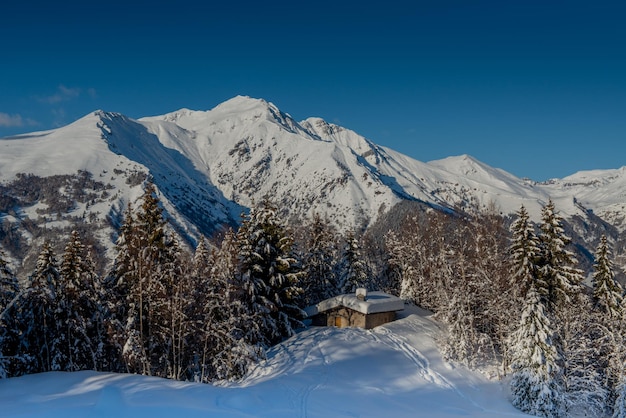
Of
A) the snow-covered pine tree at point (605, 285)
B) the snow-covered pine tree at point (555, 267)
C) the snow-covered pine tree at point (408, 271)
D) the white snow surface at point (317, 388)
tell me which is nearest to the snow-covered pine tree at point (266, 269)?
the white snow surface at point (317, 388)

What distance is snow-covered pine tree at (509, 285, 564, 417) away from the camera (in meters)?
26.5

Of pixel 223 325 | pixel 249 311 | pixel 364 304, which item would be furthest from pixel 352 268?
pixel 223 325

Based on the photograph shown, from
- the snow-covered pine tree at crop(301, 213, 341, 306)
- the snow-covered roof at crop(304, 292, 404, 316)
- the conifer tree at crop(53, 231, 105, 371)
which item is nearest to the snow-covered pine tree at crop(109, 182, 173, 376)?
the conifer tree at crop(53, 231, 105, 371)

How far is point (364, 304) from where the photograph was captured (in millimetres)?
42219

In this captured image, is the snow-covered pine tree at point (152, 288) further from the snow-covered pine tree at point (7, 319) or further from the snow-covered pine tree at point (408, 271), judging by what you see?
the snow-covered pine tree at point (408, 271)

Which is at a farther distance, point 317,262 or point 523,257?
point 317,262

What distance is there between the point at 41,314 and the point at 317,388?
18582 mm

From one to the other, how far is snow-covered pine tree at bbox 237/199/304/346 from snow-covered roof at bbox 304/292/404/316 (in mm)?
7383

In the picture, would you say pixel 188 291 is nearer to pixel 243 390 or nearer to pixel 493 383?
pixel 243 390

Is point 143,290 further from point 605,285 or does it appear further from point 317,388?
point 605,285

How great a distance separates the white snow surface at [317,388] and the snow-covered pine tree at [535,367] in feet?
4.30

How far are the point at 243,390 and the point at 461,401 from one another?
44.8ft

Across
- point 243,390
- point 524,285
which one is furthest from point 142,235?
point 524,285

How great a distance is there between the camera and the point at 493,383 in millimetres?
31078
